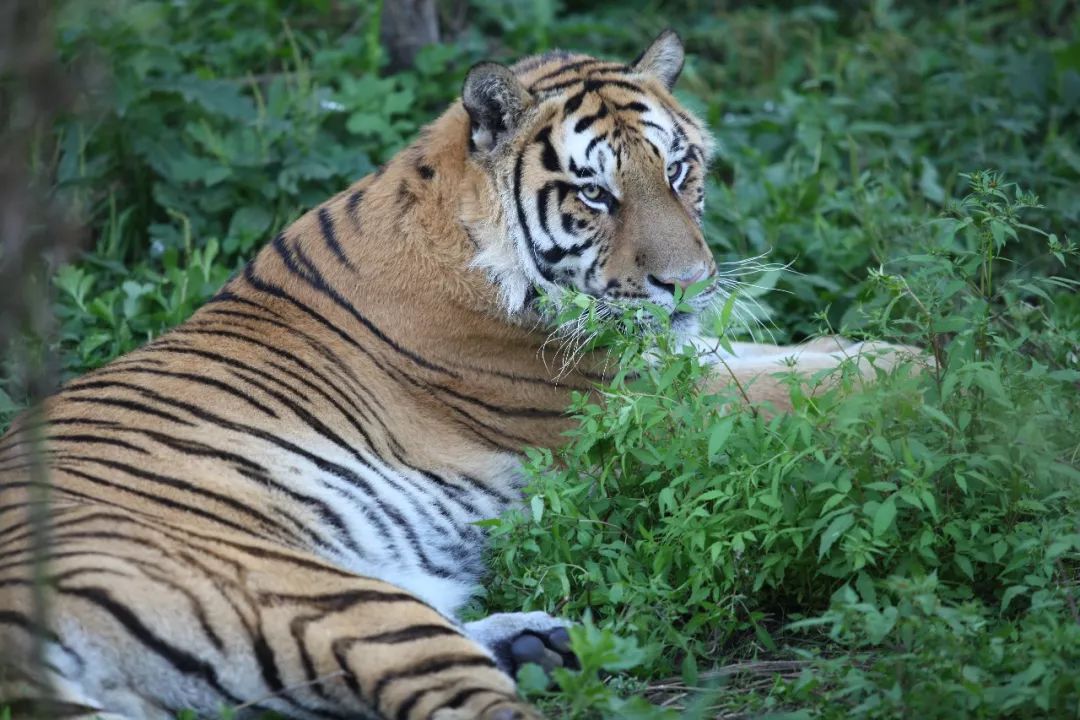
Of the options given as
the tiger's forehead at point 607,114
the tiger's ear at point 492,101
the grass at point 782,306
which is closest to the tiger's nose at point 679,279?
the grass at point 782,306

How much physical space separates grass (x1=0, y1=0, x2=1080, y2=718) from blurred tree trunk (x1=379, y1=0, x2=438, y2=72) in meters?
0.14

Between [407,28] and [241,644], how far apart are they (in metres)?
3.94

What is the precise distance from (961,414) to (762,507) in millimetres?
473

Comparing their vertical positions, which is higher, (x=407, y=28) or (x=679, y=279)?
(x=407, y=28)

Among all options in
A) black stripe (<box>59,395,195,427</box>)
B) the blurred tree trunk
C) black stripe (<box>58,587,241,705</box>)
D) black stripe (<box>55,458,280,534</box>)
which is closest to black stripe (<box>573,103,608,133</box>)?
black stripe (<box>59,395,195,427</box>)

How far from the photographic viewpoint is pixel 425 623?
2443 millimetres

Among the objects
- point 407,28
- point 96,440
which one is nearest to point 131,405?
point 96,440

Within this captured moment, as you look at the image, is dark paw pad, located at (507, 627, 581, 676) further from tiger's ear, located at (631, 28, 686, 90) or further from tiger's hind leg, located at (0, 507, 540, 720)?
tiger's ear, located at (631, 28, 686, 90)

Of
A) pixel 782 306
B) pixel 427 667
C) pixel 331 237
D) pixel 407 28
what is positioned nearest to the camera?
pixel 427 667

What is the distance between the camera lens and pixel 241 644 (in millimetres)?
2393

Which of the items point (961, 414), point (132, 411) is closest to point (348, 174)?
point (132, 411)

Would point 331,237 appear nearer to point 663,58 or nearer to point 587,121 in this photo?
point 587,121

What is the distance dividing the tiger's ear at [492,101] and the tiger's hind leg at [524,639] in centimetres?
129

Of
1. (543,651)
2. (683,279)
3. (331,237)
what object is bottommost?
(543,651)
